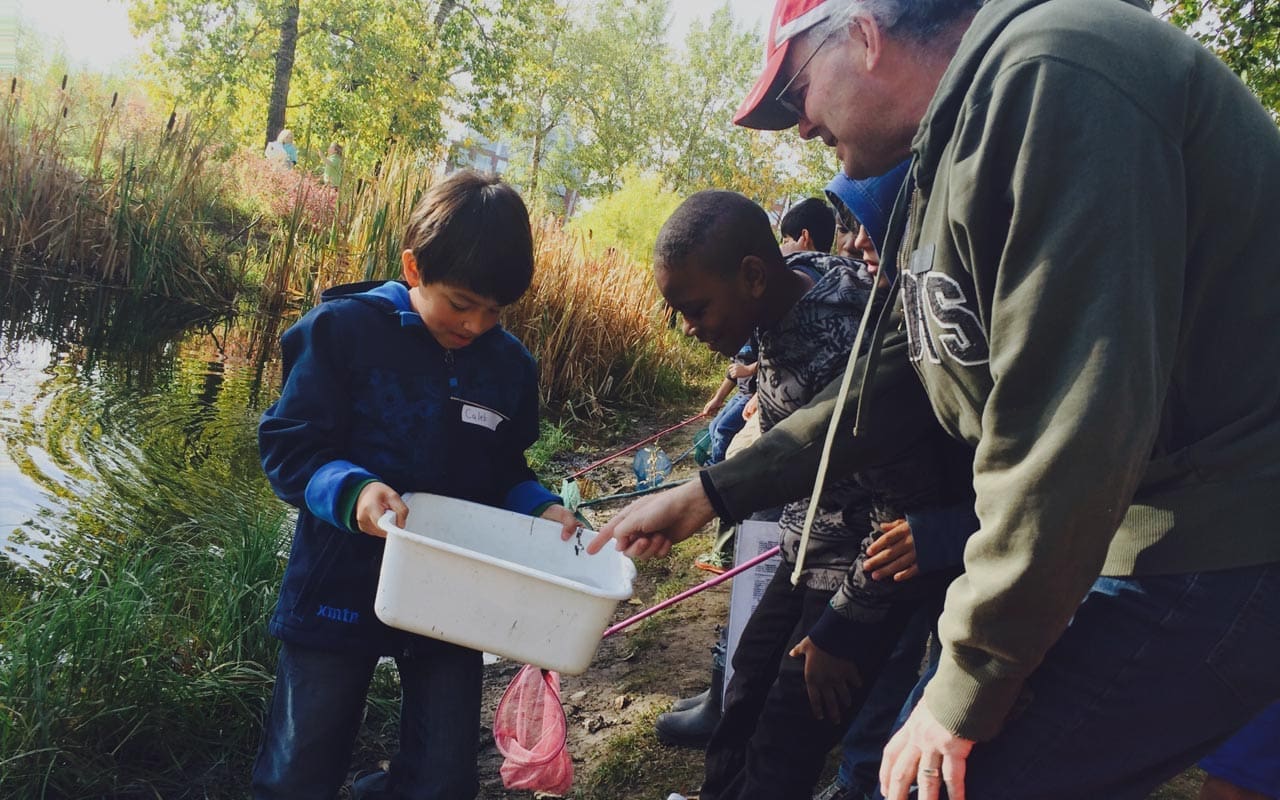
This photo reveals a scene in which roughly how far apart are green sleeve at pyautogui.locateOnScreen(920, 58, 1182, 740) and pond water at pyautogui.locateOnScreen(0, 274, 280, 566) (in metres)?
3.66

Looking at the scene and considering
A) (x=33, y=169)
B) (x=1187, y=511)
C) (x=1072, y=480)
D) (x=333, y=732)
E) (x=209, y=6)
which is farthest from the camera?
(x=209, y=6)

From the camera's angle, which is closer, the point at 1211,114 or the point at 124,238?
the point at 1211,114

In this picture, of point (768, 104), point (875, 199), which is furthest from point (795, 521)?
point (768, 104)

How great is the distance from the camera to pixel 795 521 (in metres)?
2.16

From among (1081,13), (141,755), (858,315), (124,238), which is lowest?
(124,238)

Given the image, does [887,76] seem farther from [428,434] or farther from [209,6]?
[209,6]

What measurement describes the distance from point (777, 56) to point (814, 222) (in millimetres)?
2998

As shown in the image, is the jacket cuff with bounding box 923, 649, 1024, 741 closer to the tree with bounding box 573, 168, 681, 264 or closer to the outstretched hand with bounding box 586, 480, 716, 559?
the outstretched hand with bounding box 586, 480, 716, 559

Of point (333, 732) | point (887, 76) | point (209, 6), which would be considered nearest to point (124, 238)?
point (333, 732)

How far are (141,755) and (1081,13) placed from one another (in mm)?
2515

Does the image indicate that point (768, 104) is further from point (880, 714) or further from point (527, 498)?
point (880, 714)

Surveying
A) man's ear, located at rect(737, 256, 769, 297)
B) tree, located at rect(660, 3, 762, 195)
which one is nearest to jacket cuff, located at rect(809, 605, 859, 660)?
man's ear, located at rect(737, 256, 769, 297)

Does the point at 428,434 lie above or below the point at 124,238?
above

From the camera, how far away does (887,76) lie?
1.47 m
